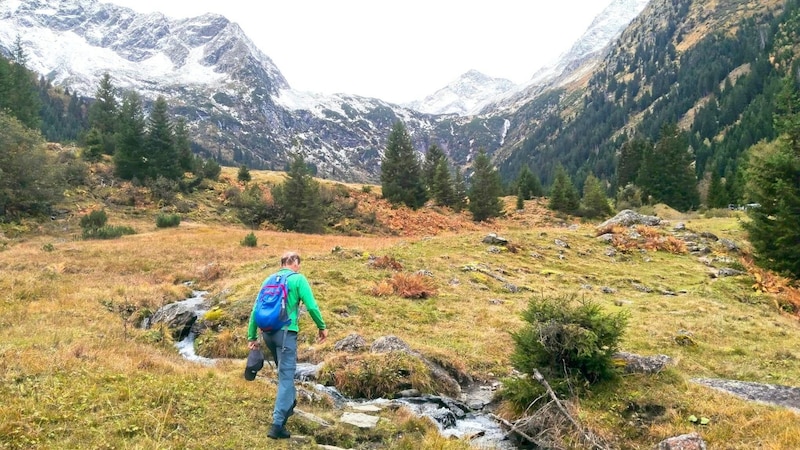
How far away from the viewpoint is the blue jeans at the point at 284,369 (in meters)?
7.30

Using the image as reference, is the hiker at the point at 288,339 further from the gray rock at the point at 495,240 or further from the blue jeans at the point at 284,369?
the gray rock at the point at 495,240

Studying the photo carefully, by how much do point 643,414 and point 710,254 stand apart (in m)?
27.4

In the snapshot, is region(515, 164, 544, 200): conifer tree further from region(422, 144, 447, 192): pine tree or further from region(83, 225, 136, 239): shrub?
region(83, 225, 136, 239): shrub

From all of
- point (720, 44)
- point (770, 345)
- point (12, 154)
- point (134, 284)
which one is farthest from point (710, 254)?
point (720, 44)

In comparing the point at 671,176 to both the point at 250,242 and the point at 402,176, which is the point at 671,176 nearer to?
the point at 402,176

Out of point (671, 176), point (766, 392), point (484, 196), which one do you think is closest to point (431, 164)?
point (484, 196)

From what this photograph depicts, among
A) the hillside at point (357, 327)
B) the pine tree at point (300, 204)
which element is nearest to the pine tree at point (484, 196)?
the pine tree at point (300, 204)

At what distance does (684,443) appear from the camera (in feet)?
23.9

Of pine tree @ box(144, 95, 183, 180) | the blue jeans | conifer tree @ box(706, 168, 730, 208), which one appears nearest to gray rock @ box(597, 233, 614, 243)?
the blue jeans

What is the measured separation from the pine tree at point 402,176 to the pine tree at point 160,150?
2441 centimetres

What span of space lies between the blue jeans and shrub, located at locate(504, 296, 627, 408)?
4615 millimetres

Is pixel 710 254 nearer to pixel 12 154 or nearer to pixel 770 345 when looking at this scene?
pixel 770 345

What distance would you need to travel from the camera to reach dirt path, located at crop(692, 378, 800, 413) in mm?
9023

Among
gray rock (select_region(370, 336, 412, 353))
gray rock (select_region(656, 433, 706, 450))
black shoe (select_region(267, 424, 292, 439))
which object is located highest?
Result: gray rock (select_region(656, 433, 706, 450))
